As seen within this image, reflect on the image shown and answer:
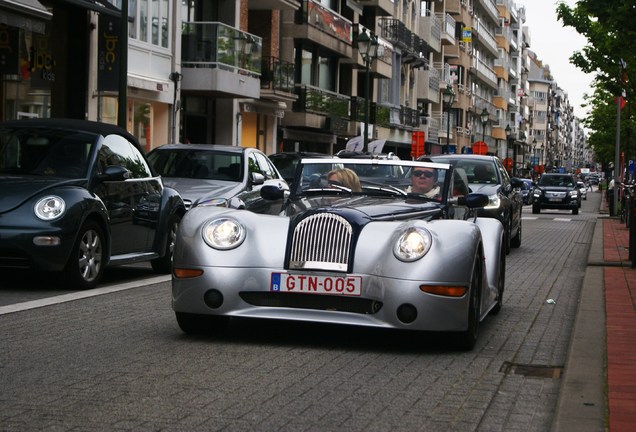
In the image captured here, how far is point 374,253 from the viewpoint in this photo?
803 centimetres

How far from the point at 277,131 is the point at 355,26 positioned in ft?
39.7

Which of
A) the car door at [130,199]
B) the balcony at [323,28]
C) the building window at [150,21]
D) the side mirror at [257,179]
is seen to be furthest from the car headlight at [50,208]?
the balcony at [323,28]

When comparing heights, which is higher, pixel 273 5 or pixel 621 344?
pixel 273 5

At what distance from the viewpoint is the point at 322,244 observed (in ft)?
26.6

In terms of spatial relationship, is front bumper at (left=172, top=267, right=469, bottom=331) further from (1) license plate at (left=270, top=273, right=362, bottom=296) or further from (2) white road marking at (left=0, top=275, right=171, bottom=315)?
(2) white road marking at (left=0, top=275, right=171, bottom=315)

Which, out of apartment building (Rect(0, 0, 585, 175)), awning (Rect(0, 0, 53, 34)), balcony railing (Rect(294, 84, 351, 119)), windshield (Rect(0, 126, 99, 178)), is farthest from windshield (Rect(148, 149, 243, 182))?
balcony railing (Rect(294, 84, 351, 119))

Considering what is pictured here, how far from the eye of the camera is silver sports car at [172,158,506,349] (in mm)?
8023

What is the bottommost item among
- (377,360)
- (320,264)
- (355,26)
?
(377,360)

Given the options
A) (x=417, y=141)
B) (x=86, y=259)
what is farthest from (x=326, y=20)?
(x=86, y=259)

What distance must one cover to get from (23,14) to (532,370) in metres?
15.3

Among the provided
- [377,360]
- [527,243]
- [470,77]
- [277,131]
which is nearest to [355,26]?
[277,131]

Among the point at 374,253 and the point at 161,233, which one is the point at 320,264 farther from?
the point at 161,233

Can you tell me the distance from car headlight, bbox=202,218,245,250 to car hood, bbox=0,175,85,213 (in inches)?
146

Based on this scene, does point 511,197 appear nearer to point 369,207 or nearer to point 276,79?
point 369,207
